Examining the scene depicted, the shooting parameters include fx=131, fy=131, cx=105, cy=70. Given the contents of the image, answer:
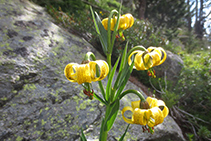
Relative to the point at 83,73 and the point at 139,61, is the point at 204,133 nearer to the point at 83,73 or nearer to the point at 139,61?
the point at 139,61

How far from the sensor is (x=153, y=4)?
7.41 m

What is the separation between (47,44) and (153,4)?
24.2 ft

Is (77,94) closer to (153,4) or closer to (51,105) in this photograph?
(51,105)

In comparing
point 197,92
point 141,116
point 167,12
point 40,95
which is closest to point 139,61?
point 141,116

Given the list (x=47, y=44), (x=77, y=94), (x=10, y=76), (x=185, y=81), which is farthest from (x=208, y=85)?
(x=10, y=76)

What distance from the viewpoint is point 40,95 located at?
143cm

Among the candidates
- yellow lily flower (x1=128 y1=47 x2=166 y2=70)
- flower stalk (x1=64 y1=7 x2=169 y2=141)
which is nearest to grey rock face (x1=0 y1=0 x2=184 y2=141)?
flower stalk (x1=64 y1=7 x2=169 y2=141)

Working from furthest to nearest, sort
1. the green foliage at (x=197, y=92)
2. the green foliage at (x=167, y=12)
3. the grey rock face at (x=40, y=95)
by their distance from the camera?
the green foliage at (x=167, y=12) → the green foliage at (x=197, y=92) → the grey rock face at (x=40, y=95)

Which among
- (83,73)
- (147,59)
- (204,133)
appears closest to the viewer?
(83,73)

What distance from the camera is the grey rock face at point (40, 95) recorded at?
126cm

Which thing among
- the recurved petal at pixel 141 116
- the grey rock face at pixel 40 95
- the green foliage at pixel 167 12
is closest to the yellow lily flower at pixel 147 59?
the recurved petal at pixel 141 116

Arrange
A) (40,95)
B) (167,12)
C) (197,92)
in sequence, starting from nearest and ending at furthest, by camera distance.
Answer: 1. (40,95)
2. (197,92)
3. (167,12)

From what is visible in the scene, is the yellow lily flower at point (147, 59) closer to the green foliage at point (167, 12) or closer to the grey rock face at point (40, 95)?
the grey rock face at point (40, 95)

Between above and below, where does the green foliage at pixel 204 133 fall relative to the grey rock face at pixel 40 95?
below
